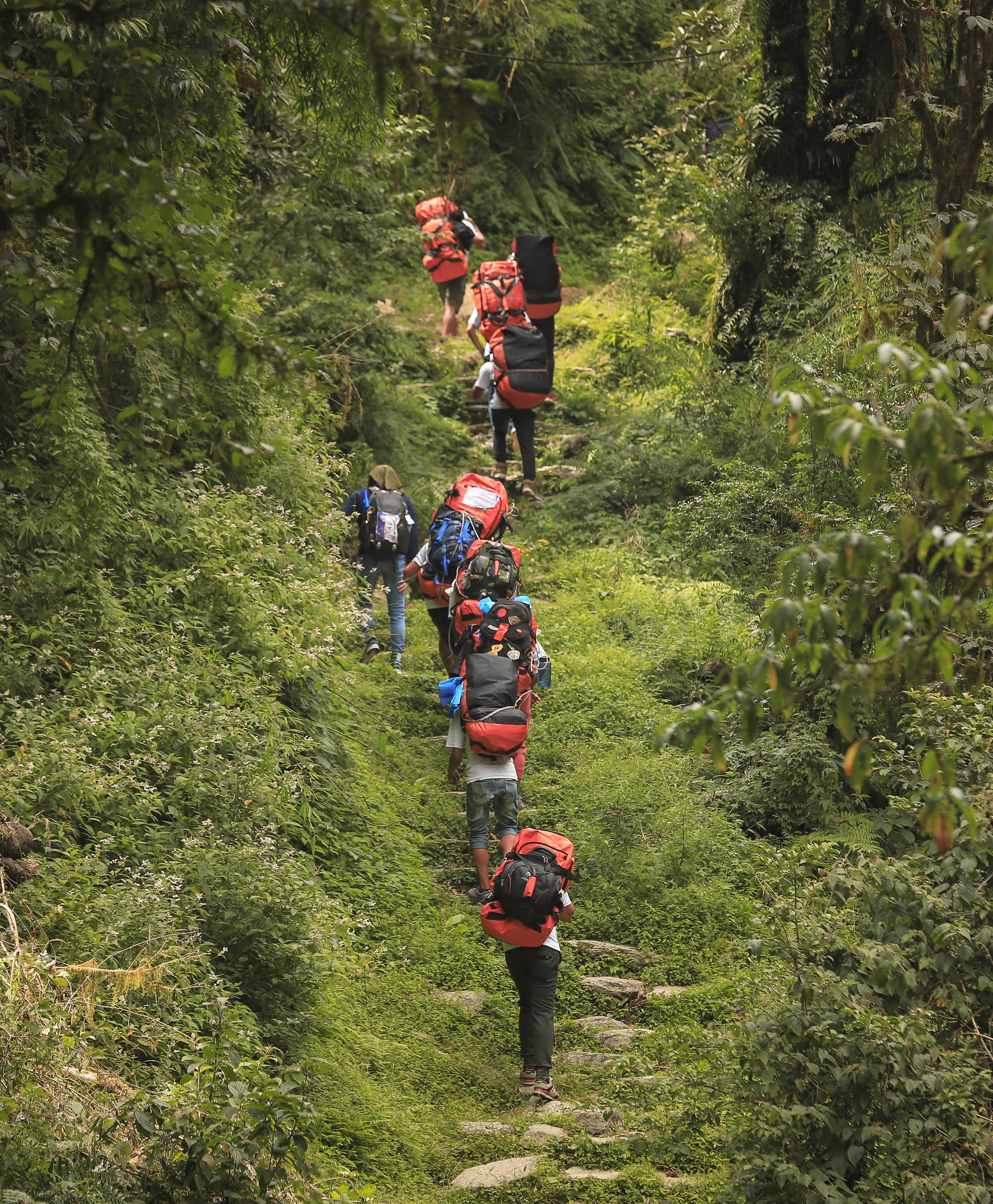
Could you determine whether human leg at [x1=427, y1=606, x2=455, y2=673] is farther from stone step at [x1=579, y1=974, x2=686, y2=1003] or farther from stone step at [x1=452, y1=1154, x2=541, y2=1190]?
stone step at [x1=452, y1=1154, x2=541, y2=1190]

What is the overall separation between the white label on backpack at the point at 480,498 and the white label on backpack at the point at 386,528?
1491 mm

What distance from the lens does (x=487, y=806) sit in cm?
764

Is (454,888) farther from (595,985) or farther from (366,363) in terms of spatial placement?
(366,363)

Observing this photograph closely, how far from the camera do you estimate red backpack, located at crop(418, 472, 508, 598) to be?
368 inches

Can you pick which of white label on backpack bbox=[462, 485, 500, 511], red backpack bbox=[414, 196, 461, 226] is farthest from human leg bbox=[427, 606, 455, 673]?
red backpack bbox=[414, 196, 461, 226]

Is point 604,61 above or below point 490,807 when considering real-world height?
above

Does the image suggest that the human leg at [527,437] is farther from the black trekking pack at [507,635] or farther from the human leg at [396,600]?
the black trekking pack at [507,635]

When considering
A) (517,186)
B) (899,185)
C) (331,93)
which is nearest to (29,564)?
(331,93)

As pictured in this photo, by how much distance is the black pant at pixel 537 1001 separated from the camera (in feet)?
19.1

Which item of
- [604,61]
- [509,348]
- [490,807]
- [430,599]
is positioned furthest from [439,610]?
[604,61]

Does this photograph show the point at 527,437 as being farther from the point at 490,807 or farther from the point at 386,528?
the point at 490,807

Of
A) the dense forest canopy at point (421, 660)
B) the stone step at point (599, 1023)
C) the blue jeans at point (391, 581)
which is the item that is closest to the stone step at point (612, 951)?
the dense forest canopy at point (421, 660)

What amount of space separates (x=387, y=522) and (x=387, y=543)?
0.21 meters

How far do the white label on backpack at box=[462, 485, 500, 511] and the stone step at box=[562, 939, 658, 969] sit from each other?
152 inches
